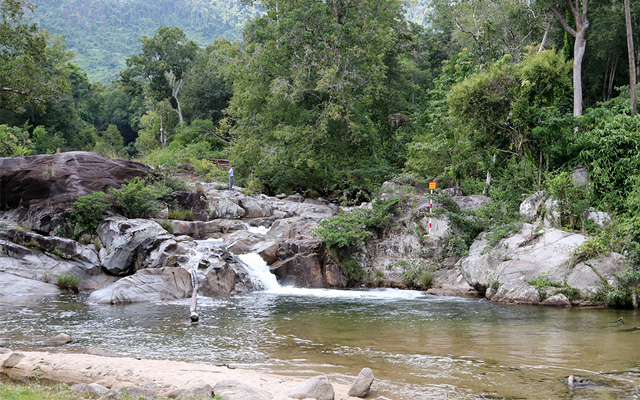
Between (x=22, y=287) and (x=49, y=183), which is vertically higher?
(x=49, y=183)

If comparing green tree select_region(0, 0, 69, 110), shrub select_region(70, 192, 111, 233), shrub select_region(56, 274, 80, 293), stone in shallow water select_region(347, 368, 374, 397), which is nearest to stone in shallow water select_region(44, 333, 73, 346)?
stone in shallow water select_region(347, 368, 374, 397)

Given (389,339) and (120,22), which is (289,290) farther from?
(120,22)

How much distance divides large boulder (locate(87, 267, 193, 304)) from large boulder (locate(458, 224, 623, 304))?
29.9ft

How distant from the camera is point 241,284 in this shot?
54.9 ft

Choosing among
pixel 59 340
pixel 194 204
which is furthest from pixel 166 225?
pixel 59 340

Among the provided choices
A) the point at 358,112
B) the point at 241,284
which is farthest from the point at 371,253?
the point at 358,112

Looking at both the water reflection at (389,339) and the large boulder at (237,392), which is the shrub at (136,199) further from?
the large boulder at (237,392)

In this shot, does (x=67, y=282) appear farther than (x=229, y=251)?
No

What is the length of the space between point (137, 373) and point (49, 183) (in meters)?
16.0

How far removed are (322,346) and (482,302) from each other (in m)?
7.00

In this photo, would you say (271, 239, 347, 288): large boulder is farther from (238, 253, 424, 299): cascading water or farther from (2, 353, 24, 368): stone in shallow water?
(2, 353, 24, 368): stone in shallow water

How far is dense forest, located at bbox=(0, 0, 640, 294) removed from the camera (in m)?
18.6

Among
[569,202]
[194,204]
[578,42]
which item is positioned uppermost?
[578,42]

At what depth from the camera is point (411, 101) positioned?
38.5 metres
